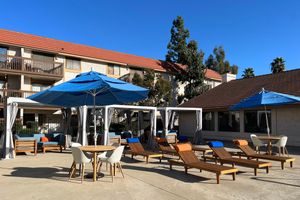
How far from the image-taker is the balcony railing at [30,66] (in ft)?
76.6

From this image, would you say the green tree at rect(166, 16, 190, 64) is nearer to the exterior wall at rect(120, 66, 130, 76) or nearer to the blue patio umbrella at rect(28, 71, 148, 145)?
the exterior wall at rect(120, 66, 130, 76)

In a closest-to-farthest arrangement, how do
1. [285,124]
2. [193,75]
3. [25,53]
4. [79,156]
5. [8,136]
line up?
[79,156] < [8,136] < [285,124] < [25,53] < [193,75]

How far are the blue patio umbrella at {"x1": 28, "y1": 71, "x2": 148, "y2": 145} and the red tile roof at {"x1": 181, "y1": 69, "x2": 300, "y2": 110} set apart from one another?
1369 centimetres

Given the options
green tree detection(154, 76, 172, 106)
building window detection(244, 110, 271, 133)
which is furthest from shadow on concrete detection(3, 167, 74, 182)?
green tree detection(154, 76, 172, 106)

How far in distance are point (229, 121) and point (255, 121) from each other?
2575 millimetres

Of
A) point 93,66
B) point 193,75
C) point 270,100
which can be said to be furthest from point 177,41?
point 270,100

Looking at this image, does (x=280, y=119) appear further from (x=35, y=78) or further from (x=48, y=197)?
(x=35, y=78)

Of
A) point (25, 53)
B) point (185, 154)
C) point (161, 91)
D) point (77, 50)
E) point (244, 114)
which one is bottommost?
point (185, 154)

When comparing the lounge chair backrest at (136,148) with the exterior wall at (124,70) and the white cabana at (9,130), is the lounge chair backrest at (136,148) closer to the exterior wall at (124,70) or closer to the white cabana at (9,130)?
the white cabana at (9,130)

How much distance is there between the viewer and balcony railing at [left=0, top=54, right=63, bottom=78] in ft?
76.6

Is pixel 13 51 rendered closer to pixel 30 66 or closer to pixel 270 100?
pixel 30 66

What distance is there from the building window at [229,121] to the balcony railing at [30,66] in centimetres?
1524

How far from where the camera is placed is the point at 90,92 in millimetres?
8633

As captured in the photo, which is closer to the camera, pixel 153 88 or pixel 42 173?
pixel 42 173
